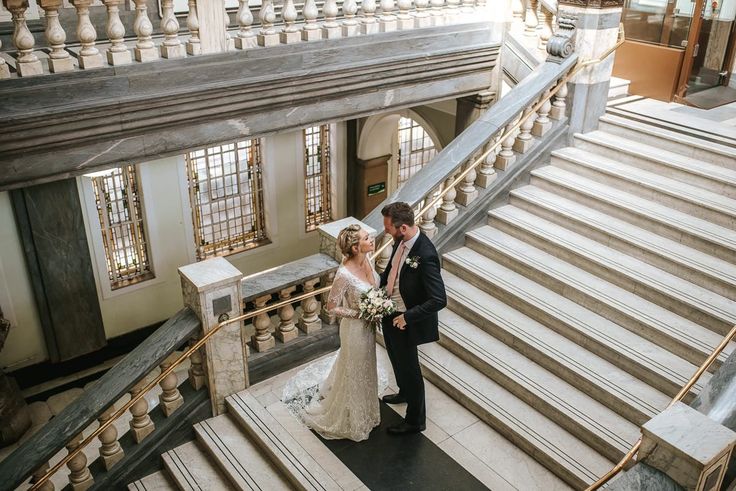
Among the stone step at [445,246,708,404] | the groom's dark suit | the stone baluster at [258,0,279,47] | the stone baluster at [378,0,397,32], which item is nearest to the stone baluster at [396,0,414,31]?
the stone baluster at [378,0,397,32]

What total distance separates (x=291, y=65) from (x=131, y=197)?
5.03 metres

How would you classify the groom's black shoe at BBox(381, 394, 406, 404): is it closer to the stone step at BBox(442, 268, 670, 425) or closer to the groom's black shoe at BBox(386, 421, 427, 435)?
the groom's black shoe at BBox(386, 421, 427, 435)

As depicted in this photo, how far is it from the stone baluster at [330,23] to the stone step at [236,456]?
14.0ft

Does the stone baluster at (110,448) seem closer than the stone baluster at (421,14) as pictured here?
Yes

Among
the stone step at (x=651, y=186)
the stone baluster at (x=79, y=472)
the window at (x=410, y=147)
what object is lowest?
the window at (x=410, y=147)

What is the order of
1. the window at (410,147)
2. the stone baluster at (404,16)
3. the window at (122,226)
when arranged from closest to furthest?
the stone baluster at (404,16) → the window at (122,226) → the window at (410,147)

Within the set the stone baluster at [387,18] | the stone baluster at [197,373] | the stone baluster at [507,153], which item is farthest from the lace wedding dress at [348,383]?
the stone baluster at [387,18]

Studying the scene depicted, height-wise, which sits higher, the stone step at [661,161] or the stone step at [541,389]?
the stone step at [661,161]

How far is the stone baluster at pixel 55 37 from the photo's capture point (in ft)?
19.6

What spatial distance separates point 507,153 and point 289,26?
9.11ft

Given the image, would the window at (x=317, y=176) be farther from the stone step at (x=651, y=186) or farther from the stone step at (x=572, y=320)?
the stone step at (x=572, y=320)

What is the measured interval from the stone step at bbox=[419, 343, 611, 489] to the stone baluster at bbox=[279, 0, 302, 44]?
359 cm

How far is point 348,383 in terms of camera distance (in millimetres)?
5391

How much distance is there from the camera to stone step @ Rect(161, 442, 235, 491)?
5.49m
